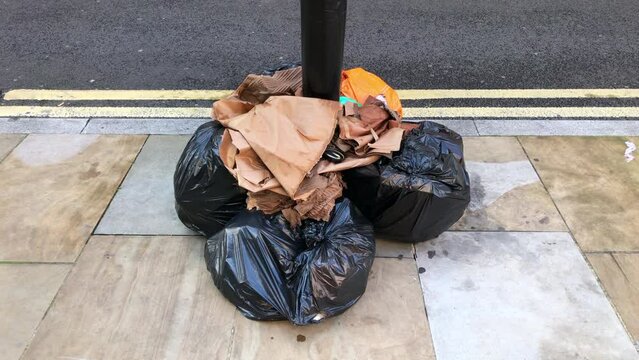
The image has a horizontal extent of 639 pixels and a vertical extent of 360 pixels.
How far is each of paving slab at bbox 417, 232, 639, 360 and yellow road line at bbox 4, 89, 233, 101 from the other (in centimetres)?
233

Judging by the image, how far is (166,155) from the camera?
325cm

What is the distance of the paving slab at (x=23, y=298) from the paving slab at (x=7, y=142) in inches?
44.7

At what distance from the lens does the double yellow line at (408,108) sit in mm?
3707

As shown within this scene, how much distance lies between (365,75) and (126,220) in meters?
1.74

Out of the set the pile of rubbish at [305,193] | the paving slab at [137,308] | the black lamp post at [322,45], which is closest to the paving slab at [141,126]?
the pile of rubbish at [305,193]

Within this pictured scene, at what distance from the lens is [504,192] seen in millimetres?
2934

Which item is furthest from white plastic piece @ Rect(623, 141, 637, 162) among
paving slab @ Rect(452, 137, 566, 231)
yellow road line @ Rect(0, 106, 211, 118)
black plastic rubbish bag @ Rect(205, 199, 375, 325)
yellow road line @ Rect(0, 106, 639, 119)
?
yellow road line @ Rect(0, 106, 211, 118)

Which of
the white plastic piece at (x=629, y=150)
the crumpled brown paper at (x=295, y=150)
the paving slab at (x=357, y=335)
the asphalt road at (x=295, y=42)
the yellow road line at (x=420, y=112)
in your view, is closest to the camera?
the paving slab at (x=357, y=335)

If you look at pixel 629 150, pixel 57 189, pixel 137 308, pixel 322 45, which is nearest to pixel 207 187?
pixel 137 308

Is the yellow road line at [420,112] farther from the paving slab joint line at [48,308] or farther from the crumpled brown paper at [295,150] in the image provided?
the paving slab joint line at [48,308]

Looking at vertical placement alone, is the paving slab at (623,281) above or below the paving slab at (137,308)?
below

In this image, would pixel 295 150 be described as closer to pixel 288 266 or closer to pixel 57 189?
pixel 288 266

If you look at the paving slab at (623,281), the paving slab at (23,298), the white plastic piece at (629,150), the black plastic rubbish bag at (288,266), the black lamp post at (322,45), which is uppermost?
the black lamp post at (322,45)

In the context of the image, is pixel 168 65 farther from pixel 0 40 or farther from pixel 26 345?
pixel 26 345
